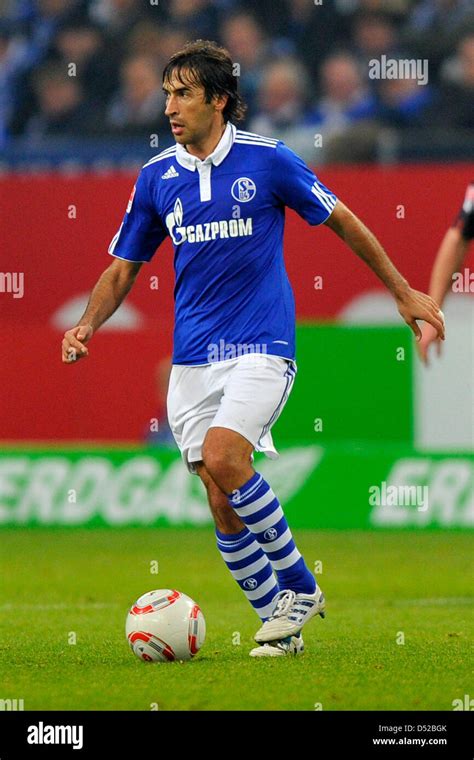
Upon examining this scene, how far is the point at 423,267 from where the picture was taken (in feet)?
39.6

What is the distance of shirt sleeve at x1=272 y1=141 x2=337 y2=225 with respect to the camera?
5750 mm

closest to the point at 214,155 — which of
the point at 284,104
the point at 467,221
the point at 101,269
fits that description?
the point at 467,221

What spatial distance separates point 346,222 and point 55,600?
3.46 metres

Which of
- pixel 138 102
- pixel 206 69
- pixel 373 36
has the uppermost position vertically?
pixel 373 36

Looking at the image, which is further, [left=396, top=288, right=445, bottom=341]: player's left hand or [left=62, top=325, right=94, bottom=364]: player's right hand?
[left=62, top=325, right=94, bottom=364]: player's right hand

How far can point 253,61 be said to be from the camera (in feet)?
49.2

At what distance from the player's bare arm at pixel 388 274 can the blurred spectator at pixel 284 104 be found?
8561 millimetres

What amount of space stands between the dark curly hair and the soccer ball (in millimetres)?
2081

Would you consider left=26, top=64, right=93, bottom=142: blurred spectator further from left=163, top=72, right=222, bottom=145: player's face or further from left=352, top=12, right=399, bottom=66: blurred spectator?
left=163, top=72, right=222, bottom=145: player's face

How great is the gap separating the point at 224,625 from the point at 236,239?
7.18 feet

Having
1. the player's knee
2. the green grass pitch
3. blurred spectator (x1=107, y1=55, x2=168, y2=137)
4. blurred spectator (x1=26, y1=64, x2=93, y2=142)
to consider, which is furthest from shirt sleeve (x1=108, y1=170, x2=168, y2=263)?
blurred spectator (x1=26, y1=64, x2=93, y2=142)

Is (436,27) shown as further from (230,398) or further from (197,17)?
(230,398)
